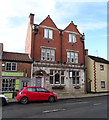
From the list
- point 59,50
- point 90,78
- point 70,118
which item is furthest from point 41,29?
point 70,118

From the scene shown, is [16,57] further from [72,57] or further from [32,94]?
[72,57]

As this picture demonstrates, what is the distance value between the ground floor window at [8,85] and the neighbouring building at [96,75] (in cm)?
1353

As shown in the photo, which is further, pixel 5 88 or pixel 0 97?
pixel 5 88

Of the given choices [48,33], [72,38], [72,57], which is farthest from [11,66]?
[72,38]

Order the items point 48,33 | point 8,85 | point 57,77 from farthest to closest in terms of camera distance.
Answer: point 48,33
point 57,77
point 8,85

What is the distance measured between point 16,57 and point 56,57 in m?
6.18

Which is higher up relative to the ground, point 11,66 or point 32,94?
point 11,66

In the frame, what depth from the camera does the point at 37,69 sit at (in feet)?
63.8

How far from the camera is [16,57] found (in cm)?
1884

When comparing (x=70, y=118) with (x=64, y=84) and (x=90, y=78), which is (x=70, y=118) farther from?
(x=90, y=78)

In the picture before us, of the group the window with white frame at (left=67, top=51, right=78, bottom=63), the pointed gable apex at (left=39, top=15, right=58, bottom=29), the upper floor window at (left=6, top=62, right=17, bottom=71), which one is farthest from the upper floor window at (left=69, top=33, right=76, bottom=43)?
the upper floor window at (left=6, top=62, right=17, bottom=71)

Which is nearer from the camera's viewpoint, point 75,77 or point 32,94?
point 32,94

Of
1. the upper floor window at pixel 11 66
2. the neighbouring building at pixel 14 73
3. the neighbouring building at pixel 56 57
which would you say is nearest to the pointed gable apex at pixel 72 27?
the neighbouring building at pixel 56 57

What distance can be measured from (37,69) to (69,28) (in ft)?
31.3
